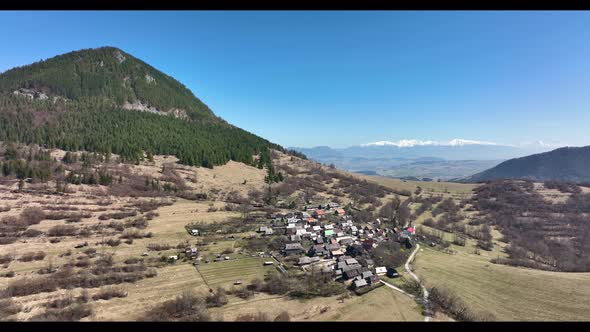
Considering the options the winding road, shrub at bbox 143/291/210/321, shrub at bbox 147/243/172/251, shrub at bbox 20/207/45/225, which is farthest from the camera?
shrub at bbox 20/207/45/225

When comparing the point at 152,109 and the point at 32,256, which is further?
the point at 152,109

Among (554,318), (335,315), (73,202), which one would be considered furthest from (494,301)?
(73,202)

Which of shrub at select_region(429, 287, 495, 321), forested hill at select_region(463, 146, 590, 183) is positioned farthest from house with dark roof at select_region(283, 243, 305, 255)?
forested hill at select_region(463, 146, 590, 183)

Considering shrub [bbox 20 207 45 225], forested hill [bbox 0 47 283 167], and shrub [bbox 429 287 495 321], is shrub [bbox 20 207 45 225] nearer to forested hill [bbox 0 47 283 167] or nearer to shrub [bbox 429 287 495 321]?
forested hill [bbox 0 47 283 167]

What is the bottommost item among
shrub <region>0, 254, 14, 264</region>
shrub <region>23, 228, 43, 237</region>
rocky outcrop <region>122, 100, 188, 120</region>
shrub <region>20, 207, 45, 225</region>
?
shrub <region>0, 254, 14, 264</region>

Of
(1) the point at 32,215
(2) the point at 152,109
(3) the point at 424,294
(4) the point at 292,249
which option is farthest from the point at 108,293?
(2) the point at 152,109

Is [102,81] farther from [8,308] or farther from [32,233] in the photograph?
[8,308]
